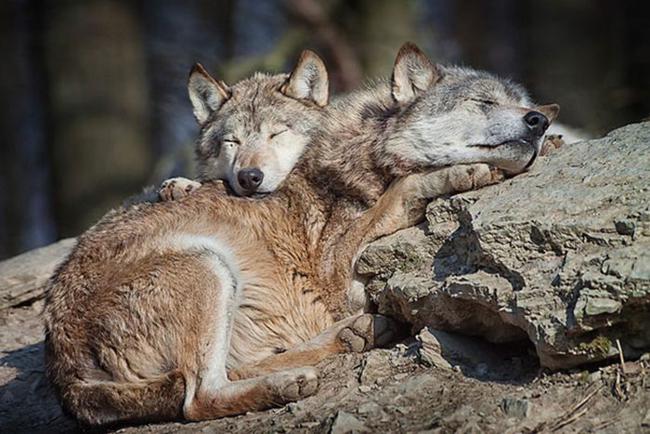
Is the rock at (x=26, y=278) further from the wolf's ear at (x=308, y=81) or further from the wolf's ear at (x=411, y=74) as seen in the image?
the wolf's ear at (x=411, y=74)

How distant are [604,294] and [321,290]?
180 cm

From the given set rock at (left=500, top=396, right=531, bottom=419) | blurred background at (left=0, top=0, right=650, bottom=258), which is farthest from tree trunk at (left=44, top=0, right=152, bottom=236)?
rock at (left=500, top=396, right=531, bottom=419)

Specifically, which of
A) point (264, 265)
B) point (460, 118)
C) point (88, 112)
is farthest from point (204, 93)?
point (88, 112)

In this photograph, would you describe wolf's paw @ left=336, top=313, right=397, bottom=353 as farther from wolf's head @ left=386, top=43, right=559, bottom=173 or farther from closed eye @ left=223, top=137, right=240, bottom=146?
closed eye @ left=223, top=137, right=240, bottom=146

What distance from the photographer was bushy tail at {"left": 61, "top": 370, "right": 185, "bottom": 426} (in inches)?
189

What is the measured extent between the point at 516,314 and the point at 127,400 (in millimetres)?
1869

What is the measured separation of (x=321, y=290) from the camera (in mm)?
5387

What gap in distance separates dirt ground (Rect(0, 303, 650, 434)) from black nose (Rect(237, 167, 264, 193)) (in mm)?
1448

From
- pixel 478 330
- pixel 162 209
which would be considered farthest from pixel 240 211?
pixel 478 330

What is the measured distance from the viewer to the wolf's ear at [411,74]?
5.80 metres

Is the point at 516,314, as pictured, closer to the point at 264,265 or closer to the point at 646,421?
the point at 646,421

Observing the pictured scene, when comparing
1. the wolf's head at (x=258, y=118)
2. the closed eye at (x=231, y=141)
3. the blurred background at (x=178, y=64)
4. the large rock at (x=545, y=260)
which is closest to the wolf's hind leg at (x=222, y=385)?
the large rock at (x=545, y=260)

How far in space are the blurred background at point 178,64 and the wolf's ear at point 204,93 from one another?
94.9 inches

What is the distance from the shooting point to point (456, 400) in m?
4.25
